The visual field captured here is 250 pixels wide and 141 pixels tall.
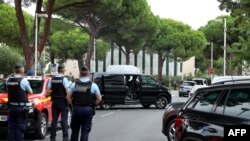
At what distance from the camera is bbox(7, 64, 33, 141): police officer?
34.8ft

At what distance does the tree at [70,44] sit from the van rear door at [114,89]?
47.1 meters

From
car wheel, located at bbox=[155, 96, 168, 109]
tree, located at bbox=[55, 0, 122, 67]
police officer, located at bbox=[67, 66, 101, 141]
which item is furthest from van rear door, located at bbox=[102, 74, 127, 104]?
police officer, located at bbox=[67, 66, 101, 141]

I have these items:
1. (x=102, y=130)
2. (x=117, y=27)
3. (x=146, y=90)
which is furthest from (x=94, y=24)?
(x=102, y=130)

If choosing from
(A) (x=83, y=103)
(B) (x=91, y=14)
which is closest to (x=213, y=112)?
(A) (x=83, y=103)

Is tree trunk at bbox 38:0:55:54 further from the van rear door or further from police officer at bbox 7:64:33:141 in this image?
police officer at bbox 7:64:33:141

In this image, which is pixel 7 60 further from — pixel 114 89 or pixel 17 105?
pixel 17 105

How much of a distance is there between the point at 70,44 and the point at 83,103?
64117 millimetres

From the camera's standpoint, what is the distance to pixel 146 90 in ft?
84.4

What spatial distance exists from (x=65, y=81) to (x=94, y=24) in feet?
102

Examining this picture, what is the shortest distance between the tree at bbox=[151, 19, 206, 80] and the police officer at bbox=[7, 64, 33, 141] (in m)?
60.7

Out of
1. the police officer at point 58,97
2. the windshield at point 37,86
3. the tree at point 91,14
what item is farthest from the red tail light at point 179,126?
the tree at point 91,14

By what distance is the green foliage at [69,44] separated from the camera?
72.6m

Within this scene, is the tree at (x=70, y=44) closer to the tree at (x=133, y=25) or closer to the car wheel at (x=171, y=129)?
the tree at (x=133, y=25)

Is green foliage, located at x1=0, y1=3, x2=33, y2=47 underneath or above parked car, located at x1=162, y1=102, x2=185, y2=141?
above
